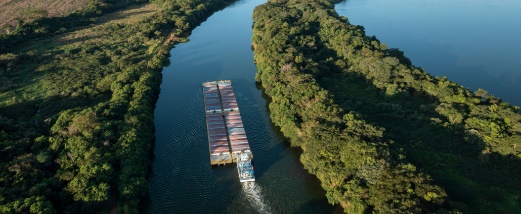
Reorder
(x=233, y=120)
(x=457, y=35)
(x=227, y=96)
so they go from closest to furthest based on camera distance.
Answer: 1. (x=233, y=120)
2. (x=227, y=96)
3. (x=457, y=35)

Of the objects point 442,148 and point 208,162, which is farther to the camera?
point 208,162

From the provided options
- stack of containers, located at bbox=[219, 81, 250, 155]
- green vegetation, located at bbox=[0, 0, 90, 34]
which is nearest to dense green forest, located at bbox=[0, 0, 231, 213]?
green vegetation, located at bbox=[0, 0, 90, 34]

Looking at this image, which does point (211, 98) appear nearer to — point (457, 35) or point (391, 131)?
point (391, 131)

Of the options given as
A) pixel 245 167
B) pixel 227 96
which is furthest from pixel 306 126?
pixel 227 96

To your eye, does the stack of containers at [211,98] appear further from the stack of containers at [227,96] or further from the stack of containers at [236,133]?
the stack of containers at [236,133]

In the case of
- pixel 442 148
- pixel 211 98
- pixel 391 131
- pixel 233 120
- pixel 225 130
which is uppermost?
pixel 211 98

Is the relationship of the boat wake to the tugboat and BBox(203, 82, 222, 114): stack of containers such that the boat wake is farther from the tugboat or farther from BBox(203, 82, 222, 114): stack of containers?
BBox(203, 82, 222, 114): stack of containers

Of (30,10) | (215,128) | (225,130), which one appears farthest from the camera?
(30,10)

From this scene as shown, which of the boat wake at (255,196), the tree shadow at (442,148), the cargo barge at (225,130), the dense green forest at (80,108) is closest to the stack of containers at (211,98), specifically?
the cargo barge at (225,130)
